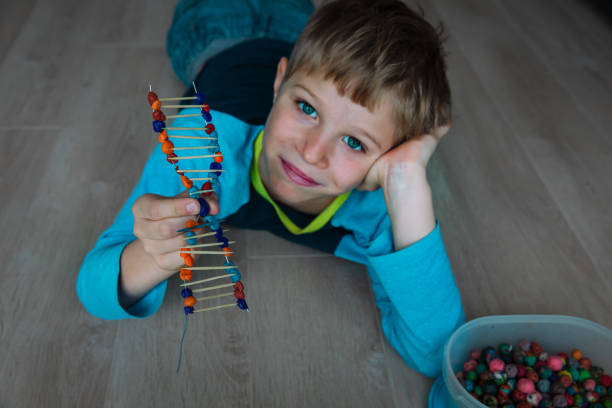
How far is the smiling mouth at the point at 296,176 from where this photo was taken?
807mm

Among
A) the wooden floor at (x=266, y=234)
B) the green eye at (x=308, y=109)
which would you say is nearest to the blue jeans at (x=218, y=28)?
the wooden floor at (x=266, y=234)

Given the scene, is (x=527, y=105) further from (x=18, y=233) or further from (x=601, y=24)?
(x=18, y=233)

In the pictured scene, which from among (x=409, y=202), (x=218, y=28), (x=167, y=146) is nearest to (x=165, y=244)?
(x=167, y=146)

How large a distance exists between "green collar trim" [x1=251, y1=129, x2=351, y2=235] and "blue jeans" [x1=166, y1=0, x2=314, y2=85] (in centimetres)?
51

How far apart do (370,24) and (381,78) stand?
0.33 ft

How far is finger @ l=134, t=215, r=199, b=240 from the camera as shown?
0.65m

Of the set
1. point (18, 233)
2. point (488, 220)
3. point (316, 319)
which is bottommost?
point (18, 233)

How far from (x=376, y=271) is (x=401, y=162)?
7.7 inches

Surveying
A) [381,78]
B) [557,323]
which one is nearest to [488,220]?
[557,323]

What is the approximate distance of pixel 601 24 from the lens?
1866 mm

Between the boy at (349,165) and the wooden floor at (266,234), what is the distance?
11 cm

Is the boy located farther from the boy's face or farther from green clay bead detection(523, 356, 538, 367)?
green clay bead detection(523, 356, 538, 367)

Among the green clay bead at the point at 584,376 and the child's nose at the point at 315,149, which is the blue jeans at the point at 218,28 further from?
the green clay bead at the point at 584,376

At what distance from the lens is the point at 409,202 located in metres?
0.83
